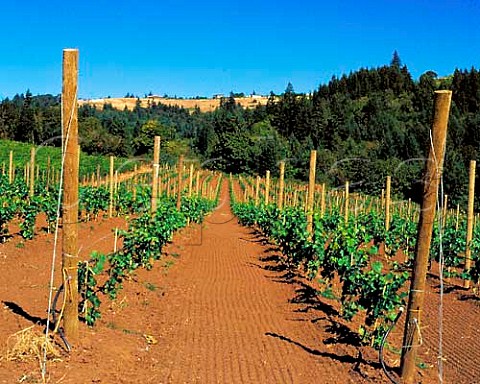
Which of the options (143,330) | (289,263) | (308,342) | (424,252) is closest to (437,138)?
(424,252)

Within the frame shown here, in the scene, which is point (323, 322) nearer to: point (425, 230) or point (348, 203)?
point (425, 230)

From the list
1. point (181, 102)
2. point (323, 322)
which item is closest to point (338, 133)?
point (323, 322)

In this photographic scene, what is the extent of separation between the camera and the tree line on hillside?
5156 cm

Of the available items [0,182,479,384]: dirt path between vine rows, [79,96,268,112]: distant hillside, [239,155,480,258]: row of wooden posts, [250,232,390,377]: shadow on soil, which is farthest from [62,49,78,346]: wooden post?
[79,96,268,112]: distant hillside

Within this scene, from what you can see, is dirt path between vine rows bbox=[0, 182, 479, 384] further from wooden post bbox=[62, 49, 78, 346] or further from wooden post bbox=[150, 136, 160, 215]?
wooden post bbox=[150, 136, 160, 215]

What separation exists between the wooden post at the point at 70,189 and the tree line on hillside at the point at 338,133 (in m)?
40.6

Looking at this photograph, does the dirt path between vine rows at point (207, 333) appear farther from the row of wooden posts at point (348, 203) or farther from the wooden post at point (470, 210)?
the row of wooden posts at point (348, 203)

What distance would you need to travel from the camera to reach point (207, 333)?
727 centimetres

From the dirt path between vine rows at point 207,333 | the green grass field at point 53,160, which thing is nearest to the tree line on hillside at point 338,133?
the green grass field at point 53,160

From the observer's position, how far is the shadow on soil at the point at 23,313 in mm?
6281

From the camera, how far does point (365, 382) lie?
5.74 metres

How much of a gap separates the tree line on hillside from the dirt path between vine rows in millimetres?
35813

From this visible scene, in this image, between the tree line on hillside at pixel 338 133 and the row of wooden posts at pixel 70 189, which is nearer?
the row of wooden posts at pixel 70 189

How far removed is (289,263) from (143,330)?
251 inches
